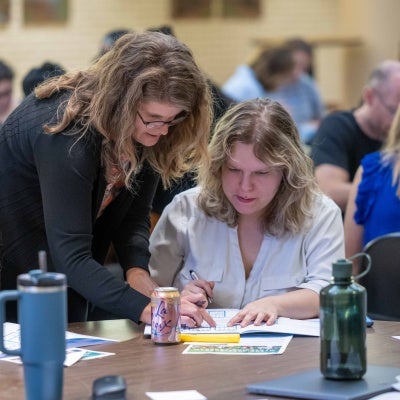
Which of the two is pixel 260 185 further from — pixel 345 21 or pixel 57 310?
pixel 345 21

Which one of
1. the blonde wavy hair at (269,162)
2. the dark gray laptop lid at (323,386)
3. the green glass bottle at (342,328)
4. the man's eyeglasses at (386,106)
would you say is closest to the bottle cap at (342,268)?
the green glass bottle at (342,328)

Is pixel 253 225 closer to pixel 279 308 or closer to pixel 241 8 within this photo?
pixel 279 308

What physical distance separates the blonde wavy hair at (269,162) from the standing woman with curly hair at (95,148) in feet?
0.37

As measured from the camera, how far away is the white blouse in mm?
3039

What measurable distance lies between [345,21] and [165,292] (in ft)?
28.9

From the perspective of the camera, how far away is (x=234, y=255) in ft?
10.1

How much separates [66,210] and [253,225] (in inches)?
27.0

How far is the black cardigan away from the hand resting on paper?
27cm

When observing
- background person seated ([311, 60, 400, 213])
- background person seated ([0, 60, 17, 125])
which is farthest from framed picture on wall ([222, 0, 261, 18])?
background person seated ([311, 60, 400, 213])

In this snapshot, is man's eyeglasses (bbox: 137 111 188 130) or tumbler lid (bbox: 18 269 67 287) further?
man's eyeglasses (bbox: 137 111 188 130)

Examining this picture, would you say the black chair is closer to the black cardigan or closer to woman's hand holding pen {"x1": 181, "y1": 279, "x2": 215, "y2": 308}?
woman's hand holding pen {"x1": 181, "y1": 279, "x2": 215, "y2": 308}

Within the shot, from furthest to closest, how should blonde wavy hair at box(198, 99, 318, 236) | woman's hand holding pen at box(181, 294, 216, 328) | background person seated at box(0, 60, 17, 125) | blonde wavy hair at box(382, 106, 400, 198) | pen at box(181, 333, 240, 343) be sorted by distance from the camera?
1. background person seated at box(0, 60, 17, 125)
2. blonde wavy hair at box(382, 106, 400, 198)
3. blonde wavy hair at box(198, 99, 318, 236)
4. woman's hand holding pen at box(181, 294, 216, 328)
5. pen at box(181, 333, 240, 343)

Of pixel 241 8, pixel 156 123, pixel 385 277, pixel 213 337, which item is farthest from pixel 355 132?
pixel 241 8

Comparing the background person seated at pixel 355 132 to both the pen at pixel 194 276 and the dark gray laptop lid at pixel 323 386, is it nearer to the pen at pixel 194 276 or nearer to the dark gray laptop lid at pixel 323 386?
the pen at pixel 194 276
